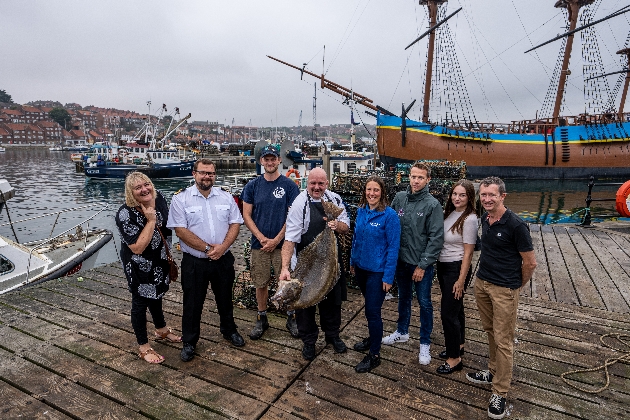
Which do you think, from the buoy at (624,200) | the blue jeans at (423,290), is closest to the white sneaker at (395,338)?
the blue jeans at (423,290)

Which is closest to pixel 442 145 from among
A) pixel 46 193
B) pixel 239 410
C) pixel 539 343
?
pixel 539 343

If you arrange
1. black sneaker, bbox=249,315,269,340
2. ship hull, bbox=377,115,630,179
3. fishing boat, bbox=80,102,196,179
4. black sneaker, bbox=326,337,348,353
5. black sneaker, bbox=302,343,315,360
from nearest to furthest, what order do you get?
black sneaker, bbox=302,343,315,360 < black sneaker, bbox=326,337,348,353 < black sneaker, bbox=249,315,269,340 < ship hull, bbox=377,115,630,179 < fishing boat, bbox=80,102,196,179

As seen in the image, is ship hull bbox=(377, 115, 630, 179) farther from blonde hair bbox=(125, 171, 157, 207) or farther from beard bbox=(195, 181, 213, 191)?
blonde hair bbox=(125, 171, 157, 207)

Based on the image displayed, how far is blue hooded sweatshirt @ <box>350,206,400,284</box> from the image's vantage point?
322 centimetres

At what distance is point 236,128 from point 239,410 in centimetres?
20375

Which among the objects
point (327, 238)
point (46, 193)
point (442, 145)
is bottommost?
point (46, 193)

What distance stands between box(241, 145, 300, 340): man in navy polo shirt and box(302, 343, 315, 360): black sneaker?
40 centimetres

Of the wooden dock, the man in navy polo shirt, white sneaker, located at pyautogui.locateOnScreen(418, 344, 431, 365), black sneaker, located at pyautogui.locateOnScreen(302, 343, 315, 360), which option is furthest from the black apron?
white sneaker, located at pyautogui.locateOnScreen(418, 344, 431, 365)

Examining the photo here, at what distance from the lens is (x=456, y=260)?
323 cm

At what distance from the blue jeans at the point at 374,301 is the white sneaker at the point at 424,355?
0.44 metres

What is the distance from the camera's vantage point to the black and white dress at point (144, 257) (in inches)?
126

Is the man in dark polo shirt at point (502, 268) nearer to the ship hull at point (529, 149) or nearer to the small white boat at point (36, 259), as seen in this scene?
the small white boat at point (36, 259)

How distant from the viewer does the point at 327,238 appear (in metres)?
3.39

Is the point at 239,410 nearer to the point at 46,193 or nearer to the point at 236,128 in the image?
the point at 46,193
